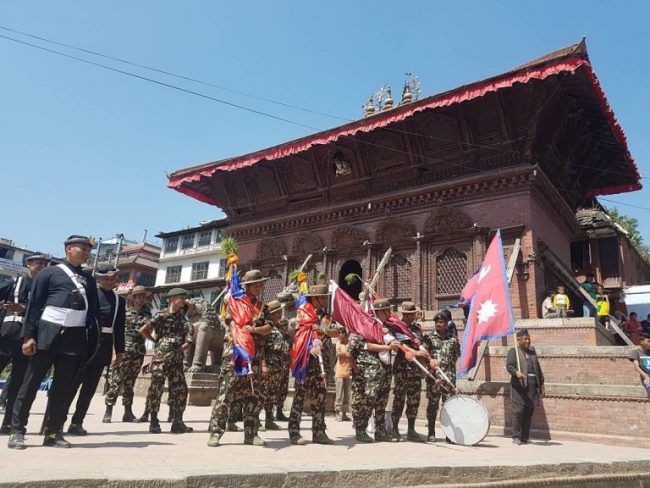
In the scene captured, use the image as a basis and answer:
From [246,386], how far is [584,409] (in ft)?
18.4

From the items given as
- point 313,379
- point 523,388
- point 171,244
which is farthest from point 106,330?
point 171,244

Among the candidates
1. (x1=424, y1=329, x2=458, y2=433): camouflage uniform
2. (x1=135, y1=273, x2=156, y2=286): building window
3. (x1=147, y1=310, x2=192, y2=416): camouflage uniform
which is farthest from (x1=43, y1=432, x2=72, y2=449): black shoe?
(x1=135, y1=273, x2=156, y2=286): building window

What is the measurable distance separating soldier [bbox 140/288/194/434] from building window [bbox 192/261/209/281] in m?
36.8

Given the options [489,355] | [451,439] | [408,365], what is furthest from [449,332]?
[489,355]

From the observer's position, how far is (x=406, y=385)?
661cm

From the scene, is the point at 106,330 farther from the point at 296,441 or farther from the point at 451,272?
the point at 451,272

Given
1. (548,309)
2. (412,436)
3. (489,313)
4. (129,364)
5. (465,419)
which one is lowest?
(412,436)

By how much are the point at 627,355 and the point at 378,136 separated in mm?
10937

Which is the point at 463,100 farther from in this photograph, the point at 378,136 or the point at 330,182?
the point at 330,182

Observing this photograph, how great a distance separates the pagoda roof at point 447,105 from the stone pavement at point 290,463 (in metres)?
9.67

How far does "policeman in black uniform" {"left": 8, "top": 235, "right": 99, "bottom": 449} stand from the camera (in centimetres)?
448

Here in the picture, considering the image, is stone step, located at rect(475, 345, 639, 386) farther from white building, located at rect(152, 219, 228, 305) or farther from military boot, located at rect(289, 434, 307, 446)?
white building, located at rect(152, 219, 228, 305)

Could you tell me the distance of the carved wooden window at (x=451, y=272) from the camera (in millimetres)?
14680

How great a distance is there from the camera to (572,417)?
24.9ft
